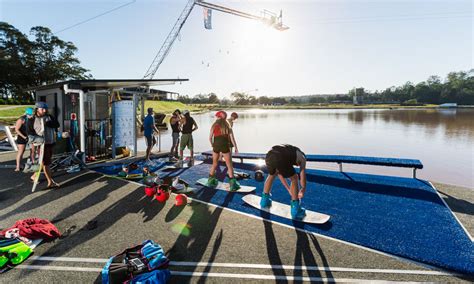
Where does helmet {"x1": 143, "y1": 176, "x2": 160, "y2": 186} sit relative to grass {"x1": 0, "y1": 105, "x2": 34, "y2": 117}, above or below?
below

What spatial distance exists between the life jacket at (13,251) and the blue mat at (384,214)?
3192 millimetres

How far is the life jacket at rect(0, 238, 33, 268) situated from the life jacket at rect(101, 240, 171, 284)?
132 centimetres

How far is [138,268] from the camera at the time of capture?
319 cm

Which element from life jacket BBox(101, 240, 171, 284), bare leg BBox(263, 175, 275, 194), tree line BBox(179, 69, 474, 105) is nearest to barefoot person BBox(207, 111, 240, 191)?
bare leg BBox(263, 175, 275, 194)

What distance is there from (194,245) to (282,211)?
6.20ft

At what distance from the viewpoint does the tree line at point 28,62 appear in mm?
43750

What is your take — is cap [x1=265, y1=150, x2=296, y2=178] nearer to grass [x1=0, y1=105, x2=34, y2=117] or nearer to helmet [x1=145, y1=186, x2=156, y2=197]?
helmet [x1=145, y1=186, x2=156, y2=197]

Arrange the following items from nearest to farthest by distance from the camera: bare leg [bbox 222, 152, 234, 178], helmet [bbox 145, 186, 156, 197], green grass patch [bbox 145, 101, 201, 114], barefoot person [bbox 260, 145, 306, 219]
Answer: barefoot person [bbox 260, 145, 306, 219] → helmet [bbox 145, 186, 156, 197] → bare leg [bbox 222, 152, 234, 178] → green grass patch [bbox 145, 101, 201, 114]

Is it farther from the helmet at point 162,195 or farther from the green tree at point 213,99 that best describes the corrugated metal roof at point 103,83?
the green tree at point 213,99

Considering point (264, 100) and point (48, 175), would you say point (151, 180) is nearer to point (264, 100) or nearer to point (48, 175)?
point (48, 175)

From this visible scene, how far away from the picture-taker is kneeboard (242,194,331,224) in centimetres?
477

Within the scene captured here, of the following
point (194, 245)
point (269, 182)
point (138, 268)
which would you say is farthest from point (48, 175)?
point (269, 182)

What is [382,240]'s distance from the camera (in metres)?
4.11

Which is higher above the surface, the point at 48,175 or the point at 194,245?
the point at 48,175
